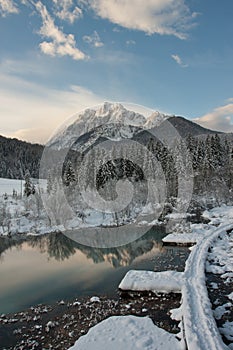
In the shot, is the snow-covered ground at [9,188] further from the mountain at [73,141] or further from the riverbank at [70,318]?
the riverbank at [70,318]

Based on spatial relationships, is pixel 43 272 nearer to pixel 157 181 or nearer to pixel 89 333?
pixel 89 333

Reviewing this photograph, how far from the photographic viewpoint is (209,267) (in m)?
21.3

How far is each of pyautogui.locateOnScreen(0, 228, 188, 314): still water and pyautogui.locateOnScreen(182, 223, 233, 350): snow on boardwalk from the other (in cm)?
280

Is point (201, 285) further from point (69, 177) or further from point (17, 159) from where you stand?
point (17, 159)

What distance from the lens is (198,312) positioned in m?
13.7

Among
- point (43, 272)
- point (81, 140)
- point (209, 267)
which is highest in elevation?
point (81, 140)

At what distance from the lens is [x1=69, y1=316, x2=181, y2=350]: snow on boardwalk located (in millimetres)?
11688

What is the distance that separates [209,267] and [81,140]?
336 ft

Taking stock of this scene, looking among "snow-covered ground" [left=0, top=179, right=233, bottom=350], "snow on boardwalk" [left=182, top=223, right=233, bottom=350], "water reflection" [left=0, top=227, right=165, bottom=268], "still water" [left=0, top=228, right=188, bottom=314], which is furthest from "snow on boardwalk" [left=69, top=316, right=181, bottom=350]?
"water reflection" [left=0, top=227, right=165, bottom=268]

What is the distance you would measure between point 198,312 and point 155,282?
4.95 meters

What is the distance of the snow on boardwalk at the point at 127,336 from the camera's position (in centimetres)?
1169

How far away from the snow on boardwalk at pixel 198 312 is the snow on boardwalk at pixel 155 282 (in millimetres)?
600

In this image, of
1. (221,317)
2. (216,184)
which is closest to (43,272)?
(221,317)

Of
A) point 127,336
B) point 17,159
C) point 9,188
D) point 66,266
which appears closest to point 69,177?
point 9,188
